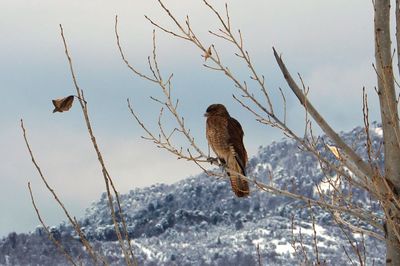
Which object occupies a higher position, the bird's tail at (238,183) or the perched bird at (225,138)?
the perched bird at (225,138)

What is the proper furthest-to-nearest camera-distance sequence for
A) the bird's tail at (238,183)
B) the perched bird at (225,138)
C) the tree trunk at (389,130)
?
the perched bird at (225,138)
the bird's tail at (238,183)
the tree trunk at (389,130)

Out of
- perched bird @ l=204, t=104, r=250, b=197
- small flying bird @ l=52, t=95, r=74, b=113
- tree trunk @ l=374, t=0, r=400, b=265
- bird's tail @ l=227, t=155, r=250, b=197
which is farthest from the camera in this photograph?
perched bird @ l=204, t=104, r=250, b=197

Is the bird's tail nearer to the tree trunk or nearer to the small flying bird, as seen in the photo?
the tree trunk

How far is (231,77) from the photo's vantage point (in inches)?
247

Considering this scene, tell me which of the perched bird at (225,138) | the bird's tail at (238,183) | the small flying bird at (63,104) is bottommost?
the small flying bird at (63,104)

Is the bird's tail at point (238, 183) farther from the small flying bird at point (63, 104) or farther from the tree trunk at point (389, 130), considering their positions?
the small flying bird at point (63, 104)

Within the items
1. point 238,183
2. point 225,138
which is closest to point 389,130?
point 238,183

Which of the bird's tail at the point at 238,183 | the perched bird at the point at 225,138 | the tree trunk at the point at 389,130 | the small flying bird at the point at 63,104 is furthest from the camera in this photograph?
the perched bird at the point at 225,138

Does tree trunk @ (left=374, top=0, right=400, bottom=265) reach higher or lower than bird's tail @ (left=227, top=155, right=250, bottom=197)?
lower

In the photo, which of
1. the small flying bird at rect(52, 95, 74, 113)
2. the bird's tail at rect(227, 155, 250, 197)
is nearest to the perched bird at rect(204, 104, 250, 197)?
the bird's tail at rect(227, 155, 250, 197)

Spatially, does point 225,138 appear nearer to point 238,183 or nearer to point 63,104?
point 238,183

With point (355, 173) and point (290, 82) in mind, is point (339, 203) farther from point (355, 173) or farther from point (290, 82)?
point (290, 82)

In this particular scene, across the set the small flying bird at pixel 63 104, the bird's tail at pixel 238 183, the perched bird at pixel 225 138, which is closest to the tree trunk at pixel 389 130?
the small flying bird at pixel 63 104

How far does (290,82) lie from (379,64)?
792mm
